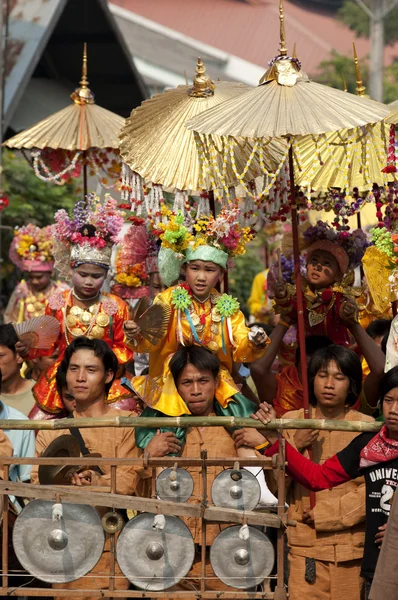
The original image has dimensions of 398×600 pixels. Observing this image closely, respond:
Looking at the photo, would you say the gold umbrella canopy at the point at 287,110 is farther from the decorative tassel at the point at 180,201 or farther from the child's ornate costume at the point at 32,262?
the child's ornate costume at the point at 32,262

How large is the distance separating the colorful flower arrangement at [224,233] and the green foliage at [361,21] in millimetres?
23612

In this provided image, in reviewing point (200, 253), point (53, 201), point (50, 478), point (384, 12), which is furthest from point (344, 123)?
point (384, 12)

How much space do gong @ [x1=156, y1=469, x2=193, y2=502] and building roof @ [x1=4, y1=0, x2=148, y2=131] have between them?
27.7ft

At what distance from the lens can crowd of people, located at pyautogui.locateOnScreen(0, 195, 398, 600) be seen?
5.29 metres

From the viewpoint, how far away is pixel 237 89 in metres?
8.15

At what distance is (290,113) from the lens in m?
6.02

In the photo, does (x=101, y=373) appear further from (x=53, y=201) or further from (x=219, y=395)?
(x=53, y=201)

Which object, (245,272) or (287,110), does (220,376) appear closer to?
(287,110)

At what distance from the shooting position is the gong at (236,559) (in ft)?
16.2

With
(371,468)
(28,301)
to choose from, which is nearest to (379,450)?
(371,468)

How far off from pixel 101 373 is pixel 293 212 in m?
1.38

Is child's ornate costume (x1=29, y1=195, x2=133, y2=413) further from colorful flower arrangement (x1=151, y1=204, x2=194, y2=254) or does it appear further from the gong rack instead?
the gong rack

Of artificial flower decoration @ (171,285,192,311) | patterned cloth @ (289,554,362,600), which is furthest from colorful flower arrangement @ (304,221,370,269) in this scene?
patterned cloth @ (289,554,362,600)

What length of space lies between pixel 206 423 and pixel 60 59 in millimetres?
10860
